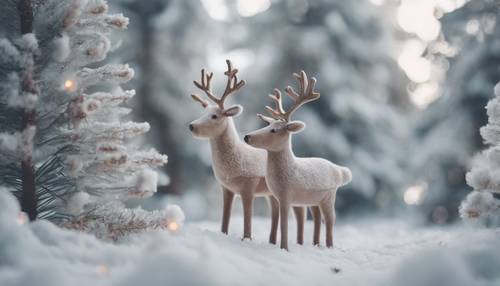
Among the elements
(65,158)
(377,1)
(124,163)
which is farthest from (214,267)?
(377,1)

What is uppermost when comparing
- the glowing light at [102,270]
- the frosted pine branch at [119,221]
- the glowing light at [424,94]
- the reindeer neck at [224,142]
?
the glowing light at [424,94]

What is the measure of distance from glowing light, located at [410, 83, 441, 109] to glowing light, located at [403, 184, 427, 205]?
4.08 feet

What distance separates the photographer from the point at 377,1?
711 centimetres

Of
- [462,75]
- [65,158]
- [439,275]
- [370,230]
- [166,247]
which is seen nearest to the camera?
[439,275]

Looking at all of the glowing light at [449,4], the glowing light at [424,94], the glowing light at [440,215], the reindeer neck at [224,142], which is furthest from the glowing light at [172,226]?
the glowing light at [424,94]

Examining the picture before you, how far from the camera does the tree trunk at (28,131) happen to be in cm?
234

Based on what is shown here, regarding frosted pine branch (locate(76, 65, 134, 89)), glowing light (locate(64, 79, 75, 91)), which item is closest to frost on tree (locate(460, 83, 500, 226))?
frosted pine branch (locate(76, 65, 134, 89))

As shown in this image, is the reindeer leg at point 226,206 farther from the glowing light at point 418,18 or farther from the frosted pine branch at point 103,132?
the glowing light at point 418,18

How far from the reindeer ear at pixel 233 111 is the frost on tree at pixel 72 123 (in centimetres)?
53

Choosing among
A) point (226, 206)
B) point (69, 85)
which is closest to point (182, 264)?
point (69, 85)

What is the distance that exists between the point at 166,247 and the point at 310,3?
5531mm

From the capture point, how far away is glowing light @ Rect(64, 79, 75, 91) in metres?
2.46

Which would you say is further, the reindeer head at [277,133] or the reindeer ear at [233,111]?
the reindeer ear at [233,111]

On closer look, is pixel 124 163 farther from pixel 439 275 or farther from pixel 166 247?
pixel 439 275
